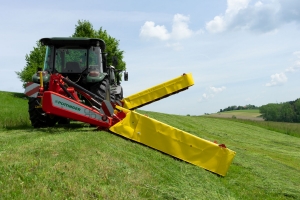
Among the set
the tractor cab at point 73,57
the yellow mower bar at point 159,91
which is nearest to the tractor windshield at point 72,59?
the tractor cab at point 73,57

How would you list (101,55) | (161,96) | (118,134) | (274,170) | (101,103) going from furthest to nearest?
1. (161,96)
2. (101,55)
3. (274,170)
4. (101,103)
5. (118,134)

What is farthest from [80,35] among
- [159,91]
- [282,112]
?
[282,112]

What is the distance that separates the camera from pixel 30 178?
3227mm

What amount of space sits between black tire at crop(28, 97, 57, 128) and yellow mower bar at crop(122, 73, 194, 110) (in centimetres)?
266

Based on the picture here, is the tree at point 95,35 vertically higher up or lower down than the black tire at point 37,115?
higher up

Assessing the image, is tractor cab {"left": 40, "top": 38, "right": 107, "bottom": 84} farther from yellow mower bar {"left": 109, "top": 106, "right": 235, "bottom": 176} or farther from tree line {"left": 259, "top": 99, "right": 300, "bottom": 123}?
tree line {"left": 259, "top": 99, "right": 300, "bottom": 123}

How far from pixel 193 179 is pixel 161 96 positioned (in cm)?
476

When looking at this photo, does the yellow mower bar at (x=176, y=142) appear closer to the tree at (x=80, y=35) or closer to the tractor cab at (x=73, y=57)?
the tractor cab at (x=73, y=57)

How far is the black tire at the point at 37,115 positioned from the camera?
25.1ft

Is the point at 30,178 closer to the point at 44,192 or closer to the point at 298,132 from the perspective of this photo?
the point at 44,192

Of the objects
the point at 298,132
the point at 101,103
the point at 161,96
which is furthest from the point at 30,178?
the point at 298,132

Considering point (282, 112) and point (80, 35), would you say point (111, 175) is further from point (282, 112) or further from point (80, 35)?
point (282, 112)

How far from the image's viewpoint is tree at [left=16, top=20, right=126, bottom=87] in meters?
27.8

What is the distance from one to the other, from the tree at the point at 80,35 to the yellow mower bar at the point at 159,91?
17.5m
